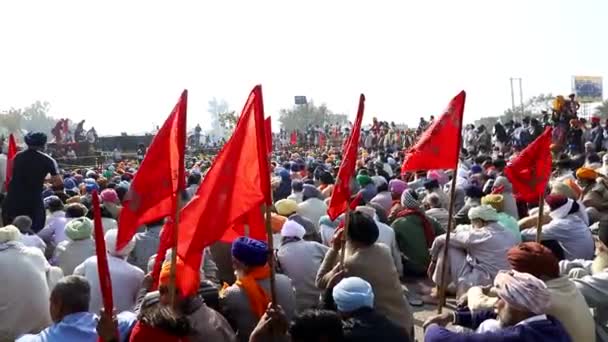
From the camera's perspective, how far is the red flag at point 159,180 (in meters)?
3.41

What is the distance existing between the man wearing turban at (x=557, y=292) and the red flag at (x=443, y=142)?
61.8 inches

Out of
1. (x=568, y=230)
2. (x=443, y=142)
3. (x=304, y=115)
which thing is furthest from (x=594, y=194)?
(x=304, y=115)

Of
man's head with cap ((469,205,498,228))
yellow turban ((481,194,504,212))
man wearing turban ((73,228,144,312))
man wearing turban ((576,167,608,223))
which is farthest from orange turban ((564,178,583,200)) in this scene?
man wearing turban ((73,228,144,312))

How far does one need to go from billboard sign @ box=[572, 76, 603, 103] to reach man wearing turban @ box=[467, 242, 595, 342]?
55352 mm

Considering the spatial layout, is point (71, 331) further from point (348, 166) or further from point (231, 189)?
point (348, 166)

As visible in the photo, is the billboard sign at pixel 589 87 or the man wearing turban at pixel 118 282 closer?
the man wearing turban at pixel 118 282

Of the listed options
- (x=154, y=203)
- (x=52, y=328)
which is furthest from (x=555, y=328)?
(x=52, y=328)

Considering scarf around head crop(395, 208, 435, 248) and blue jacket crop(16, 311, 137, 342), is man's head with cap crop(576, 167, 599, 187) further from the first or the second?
blue jacket crop(16, 311, 137, 342)

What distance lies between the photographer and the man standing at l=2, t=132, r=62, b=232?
7121 millimetres

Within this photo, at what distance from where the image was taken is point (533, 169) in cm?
576

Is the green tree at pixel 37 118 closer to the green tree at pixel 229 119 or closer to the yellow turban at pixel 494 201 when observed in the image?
the green tree at pixel 229 119

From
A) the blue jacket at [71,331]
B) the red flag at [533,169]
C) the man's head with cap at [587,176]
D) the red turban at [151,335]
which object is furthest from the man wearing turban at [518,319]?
the man's head with cap at [587,176]

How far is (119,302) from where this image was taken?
486 cm

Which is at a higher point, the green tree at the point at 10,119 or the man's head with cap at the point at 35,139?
the green tree at the point at 10,119
